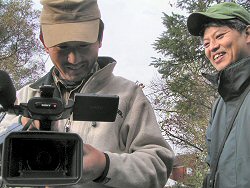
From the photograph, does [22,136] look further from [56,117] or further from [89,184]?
[89,184]

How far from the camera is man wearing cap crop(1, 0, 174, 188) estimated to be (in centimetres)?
187

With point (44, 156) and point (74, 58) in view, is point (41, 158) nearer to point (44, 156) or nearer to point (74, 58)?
point (44, 156)

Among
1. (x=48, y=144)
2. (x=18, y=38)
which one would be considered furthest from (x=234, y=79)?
(x=18, y=38)

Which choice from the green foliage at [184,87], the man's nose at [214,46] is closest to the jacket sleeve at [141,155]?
the man's nose at [214,46]

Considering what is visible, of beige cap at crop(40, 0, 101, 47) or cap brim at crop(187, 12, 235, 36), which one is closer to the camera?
beige cap at crop(40, 0, 101, 47)

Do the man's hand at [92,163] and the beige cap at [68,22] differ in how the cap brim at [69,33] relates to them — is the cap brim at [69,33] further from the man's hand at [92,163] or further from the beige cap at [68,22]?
the man's hand at [92,163]

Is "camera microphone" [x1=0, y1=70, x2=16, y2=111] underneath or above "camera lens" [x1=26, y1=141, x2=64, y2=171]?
above

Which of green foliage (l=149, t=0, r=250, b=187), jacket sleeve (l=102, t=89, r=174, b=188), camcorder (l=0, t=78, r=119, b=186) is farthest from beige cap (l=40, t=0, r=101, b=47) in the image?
green foliage (l=149, t=0, r=250, b=187)

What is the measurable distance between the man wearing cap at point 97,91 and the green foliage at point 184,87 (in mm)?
13472

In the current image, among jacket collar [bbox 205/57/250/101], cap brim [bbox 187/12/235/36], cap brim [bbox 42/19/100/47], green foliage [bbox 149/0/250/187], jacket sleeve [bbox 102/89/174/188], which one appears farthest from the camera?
green foliage [bbox 149/0/250/187]

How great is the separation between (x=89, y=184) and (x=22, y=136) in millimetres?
519

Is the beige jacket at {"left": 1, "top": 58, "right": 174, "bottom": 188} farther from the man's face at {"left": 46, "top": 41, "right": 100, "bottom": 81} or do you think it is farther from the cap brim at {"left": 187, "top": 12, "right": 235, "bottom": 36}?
the cap brim at {"left": 187, "top": 12, "right": 235, "bottom": 36}

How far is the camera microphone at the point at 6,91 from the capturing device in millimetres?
1472

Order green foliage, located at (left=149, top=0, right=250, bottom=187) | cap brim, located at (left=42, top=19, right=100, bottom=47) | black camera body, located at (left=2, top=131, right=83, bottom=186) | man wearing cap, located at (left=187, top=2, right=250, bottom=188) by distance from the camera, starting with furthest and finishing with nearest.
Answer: green foliage, located at (left=149, top=0, right=250, bottom=187)
man wearing cap, located at (left=187, top=2, right=250, bottom=188)
cap brim, located at (left=42, top=19, right=100, bottom=47)
black camera body, located at (left=2, top=131, right=83, bottom=186)
